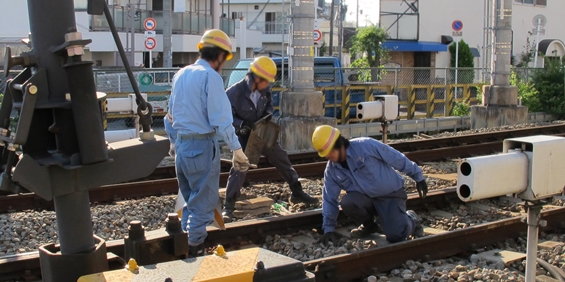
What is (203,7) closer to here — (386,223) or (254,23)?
(254,23)

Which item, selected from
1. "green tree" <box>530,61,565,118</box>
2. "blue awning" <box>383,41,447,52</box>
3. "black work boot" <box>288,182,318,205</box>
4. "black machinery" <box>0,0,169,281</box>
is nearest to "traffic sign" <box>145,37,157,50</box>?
"green tree" <box>530,61,565,118</box>

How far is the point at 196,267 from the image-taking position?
3.27 meters

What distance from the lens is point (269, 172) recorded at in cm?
1006

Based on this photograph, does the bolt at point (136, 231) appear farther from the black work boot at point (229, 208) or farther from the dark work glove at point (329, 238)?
the black work boot at point (229, 208)

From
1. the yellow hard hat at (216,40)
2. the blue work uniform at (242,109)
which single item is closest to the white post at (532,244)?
the yellow hard hat at (216,40)

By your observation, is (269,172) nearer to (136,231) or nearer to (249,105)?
(249,105)

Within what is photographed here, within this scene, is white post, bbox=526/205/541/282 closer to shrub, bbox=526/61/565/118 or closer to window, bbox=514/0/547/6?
shrub, bbox=526/61/565/118

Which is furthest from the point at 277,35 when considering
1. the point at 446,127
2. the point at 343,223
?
the point at 343,223

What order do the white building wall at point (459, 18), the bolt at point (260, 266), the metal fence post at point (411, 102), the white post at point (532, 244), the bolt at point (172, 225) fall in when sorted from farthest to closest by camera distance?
the white building wall at point (459, 18), the metal fence post at point (411, 102), the white post at point (532, 244), the bolt at point (172, 225), the bolt at point (260, 266)

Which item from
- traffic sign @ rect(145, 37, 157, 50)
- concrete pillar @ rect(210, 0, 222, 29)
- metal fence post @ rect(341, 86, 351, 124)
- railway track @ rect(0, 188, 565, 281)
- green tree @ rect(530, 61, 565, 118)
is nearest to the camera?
railway track @ rect(0, 188, 565, 281)

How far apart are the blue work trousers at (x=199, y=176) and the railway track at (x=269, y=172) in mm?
3206

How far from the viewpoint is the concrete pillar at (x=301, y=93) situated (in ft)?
43.9

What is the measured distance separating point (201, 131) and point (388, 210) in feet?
6.52

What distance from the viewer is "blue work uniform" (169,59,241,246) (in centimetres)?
533
